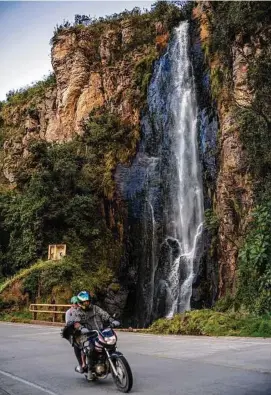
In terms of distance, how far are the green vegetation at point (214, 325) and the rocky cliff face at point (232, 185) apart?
5520 mm

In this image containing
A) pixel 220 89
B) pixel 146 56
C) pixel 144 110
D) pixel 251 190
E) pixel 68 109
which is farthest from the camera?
pixel 68 109

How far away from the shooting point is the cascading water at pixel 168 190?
24.9m

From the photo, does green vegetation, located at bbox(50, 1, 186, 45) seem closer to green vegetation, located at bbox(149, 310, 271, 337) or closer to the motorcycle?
green vegetation, located at bbox(149, 310, 271, 337)

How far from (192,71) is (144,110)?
415cm

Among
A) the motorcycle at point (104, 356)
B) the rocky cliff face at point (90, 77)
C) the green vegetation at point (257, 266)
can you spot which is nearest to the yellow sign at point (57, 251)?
the rocky cliff face at point (90, 77)

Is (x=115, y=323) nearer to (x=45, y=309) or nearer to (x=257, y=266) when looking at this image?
(x=257, y=266)

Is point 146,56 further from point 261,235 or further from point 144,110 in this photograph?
point 261,235

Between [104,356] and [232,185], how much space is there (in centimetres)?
1624

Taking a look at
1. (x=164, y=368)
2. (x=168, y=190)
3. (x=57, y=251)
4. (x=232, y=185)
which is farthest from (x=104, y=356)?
(x=168, y=190)

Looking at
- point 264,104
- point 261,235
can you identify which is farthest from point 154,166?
point 261,235

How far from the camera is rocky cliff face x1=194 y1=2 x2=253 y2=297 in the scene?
21.4 m

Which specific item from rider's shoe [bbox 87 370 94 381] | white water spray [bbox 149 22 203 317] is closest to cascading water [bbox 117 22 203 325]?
white water spray [bbox 149 22 203 317]

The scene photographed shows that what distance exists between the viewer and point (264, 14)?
21.9m

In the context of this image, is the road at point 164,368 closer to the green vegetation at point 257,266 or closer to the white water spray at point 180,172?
the green vegetation at point 257,266
